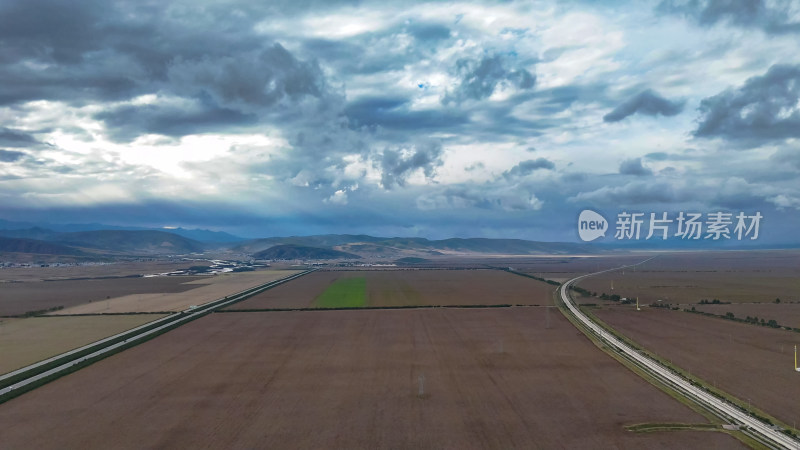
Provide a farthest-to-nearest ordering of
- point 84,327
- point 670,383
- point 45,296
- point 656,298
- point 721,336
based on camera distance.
Result: point 45,296 < point 656,298 < point 84,327 < point 721,336 < point 670,383

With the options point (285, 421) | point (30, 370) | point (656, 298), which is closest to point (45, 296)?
point (30, 370)

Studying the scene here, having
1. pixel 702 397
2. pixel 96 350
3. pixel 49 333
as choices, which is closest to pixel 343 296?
pixel 49 333

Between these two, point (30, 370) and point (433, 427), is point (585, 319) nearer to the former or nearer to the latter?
point (433, 427)

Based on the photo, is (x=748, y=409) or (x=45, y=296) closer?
(x=748, y=409)

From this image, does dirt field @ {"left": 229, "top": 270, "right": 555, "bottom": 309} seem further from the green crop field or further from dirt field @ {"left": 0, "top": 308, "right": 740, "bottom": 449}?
dirt field @ {"left": 0, "top": 308, "right": 740, "bottom": 449}

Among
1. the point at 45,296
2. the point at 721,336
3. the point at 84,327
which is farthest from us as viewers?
the point at 45,296

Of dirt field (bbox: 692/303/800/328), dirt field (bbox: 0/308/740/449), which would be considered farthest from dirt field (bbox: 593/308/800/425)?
dirt field (bbox: 692/303/800/328)
